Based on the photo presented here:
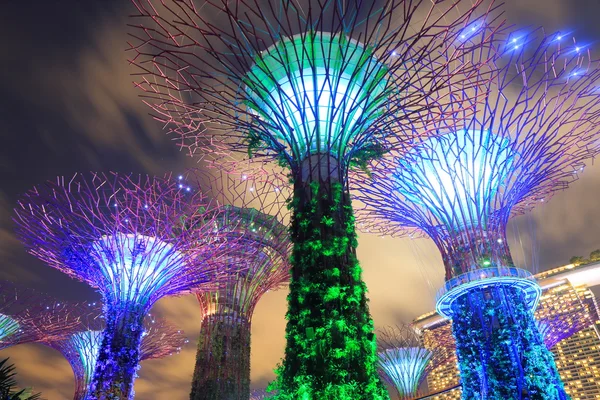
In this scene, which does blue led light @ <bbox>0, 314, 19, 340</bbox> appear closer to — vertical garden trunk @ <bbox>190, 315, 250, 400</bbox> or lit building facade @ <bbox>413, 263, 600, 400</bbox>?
vertical garden trunk @ <bbox>190, 315, 250, 400</bbox>

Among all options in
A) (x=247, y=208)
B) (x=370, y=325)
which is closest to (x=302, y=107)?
(x=370, y=325)

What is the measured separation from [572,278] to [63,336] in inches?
2187

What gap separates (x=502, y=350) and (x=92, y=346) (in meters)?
25.0

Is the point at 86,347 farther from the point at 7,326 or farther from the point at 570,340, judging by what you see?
the point at 570,340

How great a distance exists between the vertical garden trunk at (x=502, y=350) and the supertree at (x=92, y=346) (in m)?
20.4

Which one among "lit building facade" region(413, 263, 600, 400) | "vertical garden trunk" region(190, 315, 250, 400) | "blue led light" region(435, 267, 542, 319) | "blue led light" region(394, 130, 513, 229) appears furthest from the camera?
"lit building facade" region(413, 263, 600, 400)

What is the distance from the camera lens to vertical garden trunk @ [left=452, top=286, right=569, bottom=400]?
1150 centimetres

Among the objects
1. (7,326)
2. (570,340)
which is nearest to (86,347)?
(7,326)

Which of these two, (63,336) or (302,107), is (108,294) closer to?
(302,107)

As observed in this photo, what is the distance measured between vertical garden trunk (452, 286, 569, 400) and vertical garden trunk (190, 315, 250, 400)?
9562 mm

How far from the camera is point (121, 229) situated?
15234 millimetres

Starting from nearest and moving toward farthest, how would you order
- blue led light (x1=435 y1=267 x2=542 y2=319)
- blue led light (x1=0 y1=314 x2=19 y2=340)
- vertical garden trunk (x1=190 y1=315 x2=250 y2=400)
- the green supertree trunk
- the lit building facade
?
the green supertree trunk
blue led light (x1=435 y1=267 x2=542 y2=319)
vertical garden trunk (x1=190 y1=315 x2=250 y2=400)
blue led light (x1=0 y1=314 x2=19 y2=340)
the lit building facade

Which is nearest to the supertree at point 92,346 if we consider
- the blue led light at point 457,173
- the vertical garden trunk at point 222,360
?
the vertical garden trunk at point 222,360

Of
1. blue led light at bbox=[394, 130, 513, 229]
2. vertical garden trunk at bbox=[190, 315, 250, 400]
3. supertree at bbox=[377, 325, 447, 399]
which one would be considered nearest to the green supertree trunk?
blue led light at bbox=[394, 130, 513, 229]
